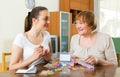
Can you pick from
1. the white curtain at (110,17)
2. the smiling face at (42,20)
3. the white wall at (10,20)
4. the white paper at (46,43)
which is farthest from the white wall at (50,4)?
the smiling face at (42,20)

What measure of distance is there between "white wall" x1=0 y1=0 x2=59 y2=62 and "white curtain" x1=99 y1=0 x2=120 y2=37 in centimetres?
262

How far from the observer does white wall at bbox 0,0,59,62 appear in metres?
4.17

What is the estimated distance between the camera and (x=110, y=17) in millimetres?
6473

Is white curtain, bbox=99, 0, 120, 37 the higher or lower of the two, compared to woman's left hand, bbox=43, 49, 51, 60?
higher

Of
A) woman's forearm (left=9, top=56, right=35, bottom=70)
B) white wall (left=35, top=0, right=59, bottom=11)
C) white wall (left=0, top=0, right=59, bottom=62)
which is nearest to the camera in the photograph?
woman's forearm (left=9, top=56, right=35, bottom=70)

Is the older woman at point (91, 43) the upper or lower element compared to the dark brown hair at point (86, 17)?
lower

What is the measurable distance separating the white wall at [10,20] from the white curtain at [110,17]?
8.61 feet

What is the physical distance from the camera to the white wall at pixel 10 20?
417 cm

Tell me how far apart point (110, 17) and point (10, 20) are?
3052 millimetres

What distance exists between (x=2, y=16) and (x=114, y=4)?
10.8 ft

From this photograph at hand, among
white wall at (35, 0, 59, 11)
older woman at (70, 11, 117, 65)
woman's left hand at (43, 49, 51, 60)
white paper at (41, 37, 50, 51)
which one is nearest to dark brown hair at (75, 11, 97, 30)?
older woman at (70, 11, 117, 65)

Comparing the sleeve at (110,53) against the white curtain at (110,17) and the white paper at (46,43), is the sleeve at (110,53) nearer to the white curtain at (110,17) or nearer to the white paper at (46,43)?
the white paper at (46,43)

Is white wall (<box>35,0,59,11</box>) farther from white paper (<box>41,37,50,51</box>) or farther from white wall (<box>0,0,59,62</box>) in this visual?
white paper (<box>41,37,50,51</box>)

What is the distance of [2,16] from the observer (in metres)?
4.17
